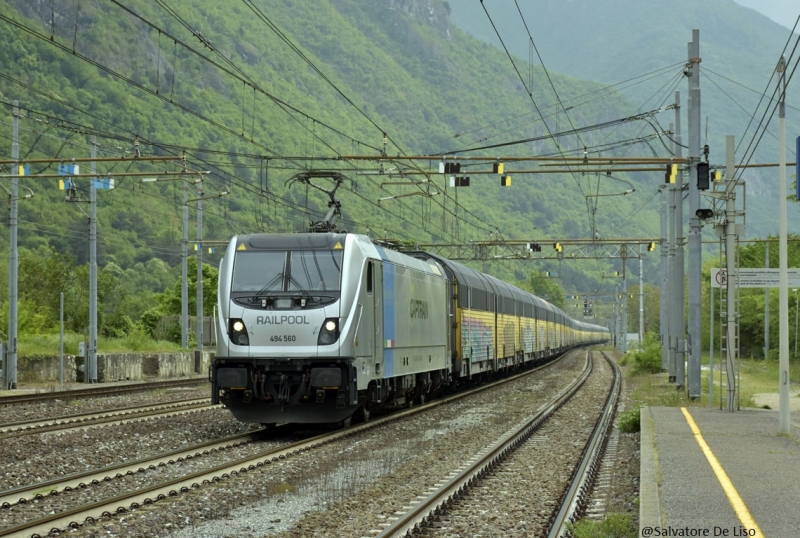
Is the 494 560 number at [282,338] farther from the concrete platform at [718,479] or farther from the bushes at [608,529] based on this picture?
the bushes at [608,529]

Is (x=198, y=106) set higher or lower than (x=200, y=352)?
higher

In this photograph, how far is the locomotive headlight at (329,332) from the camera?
56.0ft

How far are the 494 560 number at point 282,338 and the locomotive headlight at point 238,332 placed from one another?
16.9 inches

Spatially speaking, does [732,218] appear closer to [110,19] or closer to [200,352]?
[200,352]

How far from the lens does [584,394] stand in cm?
3077

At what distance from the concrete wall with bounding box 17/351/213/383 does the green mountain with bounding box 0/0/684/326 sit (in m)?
5.75

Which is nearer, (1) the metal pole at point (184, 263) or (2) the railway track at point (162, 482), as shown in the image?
(2) the railway track at point (162, 482)

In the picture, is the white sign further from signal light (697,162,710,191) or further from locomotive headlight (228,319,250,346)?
locomotive headlight (228,319,250,346)

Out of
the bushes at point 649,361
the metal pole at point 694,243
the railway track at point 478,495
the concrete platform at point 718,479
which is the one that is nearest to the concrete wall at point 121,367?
the bushes at point 649,361

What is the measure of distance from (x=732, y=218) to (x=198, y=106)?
95.6 meters

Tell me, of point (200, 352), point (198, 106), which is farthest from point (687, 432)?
point (198, 106)

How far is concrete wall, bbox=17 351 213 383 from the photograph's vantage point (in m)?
33.6

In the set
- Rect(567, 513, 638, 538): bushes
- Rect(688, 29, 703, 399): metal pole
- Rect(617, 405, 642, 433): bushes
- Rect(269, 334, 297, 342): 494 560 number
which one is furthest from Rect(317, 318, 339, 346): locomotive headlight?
Rect(688, 29, 703, 399): metal pole

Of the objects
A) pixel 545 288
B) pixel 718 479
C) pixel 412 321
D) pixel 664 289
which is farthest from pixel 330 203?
pixel 545 288
